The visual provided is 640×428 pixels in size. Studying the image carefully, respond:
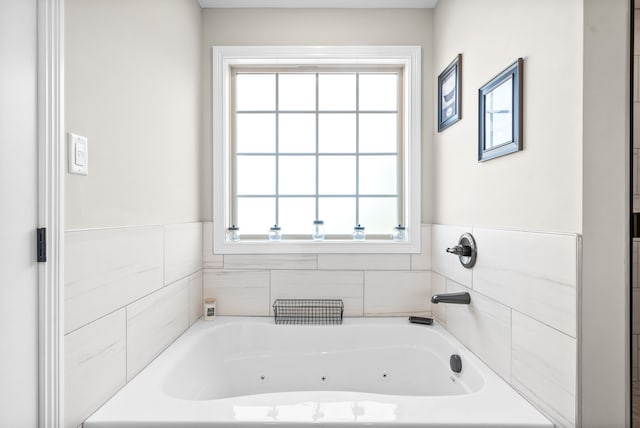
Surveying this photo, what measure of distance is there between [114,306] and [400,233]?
1.56 m

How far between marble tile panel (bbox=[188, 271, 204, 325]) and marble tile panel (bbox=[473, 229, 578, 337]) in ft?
4.75

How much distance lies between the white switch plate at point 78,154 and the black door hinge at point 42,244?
0.20 meters

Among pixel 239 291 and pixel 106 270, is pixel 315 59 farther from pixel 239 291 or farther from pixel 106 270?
pixel 106 270

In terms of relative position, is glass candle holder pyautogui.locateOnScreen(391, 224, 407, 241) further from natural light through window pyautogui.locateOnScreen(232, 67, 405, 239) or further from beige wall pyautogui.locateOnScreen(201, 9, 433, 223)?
beige wall pyautogui.locateOnScreen(201, 9, 433, 223)

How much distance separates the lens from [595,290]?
929 millimetres

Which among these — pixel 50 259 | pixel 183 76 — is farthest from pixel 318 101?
pixel 50 259

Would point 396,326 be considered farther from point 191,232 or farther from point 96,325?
point 96,325

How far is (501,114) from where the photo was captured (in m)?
1.32

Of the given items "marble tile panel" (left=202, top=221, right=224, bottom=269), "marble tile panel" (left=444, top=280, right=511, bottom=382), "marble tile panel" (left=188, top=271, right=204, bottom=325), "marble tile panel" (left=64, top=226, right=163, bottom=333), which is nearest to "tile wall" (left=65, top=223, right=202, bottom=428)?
"marble tile panel" (left=64, top=226, right=163, bottom=333)

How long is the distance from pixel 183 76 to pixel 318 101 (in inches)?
32.8

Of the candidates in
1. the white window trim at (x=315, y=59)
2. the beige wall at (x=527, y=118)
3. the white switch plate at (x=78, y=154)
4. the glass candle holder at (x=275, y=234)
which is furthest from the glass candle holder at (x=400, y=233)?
the white switch plate at (x=78, y=154)

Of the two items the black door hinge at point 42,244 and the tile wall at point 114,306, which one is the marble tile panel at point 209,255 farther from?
the black door hinge at point 42,244

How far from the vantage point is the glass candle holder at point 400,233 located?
2141 millimetres

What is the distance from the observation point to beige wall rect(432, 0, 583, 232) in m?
0.98
